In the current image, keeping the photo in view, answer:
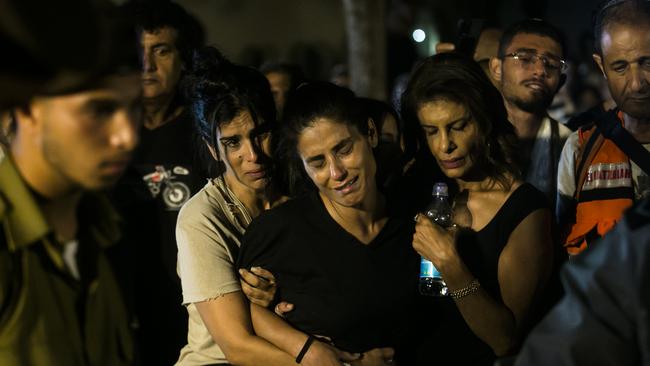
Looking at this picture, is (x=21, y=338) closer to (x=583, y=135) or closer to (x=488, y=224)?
(x=488, y=224)

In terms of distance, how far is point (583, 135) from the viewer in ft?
14.7

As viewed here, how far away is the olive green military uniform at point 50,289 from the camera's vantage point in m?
2.31

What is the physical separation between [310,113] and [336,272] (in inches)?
26.5

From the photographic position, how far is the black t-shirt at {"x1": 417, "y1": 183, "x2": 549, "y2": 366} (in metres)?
3.80

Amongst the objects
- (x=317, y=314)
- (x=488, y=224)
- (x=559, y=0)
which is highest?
(x=559, y=0)

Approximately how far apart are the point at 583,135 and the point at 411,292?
1313 mm

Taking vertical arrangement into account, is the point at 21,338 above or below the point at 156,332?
above

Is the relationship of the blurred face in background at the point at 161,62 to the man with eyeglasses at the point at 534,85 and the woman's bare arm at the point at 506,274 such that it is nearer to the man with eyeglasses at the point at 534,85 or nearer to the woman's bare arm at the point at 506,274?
the man with eyeglasses at the point at 534,85

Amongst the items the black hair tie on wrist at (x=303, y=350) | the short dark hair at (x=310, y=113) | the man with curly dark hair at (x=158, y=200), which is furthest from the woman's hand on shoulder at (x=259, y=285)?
the man with curly dark hair at (x=158, y=200)

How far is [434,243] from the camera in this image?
3.66 metres

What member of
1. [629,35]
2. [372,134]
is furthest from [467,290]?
[629,35]

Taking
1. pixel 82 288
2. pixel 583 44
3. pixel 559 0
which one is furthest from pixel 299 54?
pixel 82 288

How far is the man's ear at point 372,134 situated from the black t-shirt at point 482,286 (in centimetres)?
54

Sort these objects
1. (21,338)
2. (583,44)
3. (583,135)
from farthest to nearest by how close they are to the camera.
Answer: (583,44), (583,135), (21,338)
